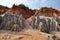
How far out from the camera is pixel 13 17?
67.6 ft

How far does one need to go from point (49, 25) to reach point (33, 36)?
633 centimetres

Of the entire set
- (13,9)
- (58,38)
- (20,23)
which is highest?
(13,9)

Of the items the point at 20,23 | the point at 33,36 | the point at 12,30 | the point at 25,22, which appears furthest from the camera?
the point at 25,22

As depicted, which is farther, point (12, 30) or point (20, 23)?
point (20, 23)

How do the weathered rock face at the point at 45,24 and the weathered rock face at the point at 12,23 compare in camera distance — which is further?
the weathered rock face at the point at 45,24

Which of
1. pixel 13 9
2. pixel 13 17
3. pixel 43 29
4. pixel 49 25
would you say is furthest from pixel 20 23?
pixel 13 9

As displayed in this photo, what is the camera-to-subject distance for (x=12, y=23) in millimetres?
19625

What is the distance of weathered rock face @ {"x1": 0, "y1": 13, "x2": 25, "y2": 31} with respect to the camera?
753 inches

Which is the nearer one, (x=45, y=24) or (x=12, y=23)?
(x=12, y=23)

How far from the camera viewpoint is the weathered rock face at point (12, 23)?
19.1 m

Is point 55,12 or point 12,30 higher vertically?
point 55,12

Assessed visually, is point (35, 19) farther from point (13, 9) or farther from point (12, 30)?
point (13, 9)

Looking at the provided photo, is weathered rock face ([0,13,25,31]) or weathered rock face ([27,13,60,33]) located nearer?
weathered rock face ([0,13,25,31])

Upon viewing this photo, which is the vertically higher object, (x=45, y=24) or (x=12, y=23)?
(x=12, y=23)
